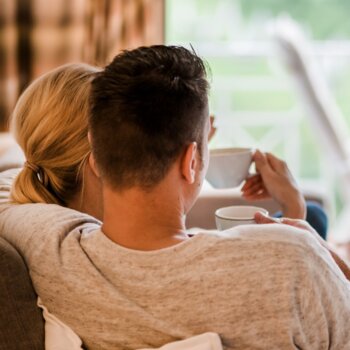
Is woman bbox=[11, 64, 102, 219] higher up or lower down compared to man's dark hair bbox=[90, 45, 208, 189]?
lower down

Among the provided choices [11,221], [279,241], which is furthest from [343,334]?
[11,221]

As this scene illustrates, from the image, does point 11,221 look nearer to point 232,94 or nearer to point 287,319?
point 287,319

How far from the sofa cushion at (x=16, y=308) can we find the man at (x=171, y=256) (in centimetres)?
6

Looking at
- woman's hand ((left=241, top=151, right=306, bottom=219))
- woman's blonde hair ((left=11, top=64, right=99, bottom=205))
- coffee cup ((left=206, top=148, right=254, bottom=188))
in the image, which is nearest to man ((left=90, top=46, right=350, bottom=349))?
woman's blonde hair ((left=11, top=64, right=99, bottom=205))

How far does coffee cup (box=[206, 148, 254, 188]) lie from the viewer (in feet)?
4.43

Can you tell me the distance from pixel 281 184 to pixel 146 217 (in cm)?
63

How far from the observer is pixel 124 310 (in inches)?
36.7

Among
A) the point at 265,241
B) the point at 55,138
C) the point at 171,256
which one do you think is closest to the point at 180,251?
the point at 171,256

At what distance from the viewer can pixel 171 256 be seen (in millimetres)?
910

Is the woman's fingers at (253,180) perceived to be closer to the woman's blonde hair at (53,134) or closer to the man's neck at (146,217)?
the woman's blonde hair at (53,134)

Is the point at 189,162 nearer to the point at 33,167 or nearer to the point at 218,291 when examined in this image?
the point at 218,291

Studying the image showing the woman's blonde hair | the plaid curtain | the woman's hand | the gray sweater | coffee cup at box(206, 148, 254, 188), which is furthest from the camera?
the plaid curtain

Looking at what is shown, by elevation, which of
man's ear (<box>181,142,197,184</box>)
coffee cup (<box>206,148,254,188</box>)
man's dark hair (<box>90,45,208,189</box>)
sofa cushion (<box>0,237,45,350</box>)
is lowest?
sofa cushion (<box>0,237,45,350</box>)

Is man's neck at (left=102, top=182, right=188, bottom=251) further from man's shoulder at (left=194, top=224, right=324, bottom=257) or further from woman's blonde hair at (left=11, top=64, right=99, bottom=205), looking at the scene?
woman's blonde hair at (left=11, top=64, right=99, bottom=205)
